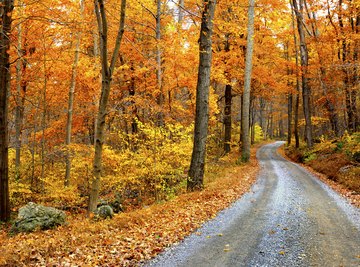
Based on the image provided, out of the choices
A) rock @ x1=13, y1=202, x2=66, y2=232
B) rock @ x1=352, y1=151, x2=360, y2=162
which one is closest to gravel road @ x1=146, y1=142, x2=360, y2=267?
rock @ x1=13, y1=202, x2=66, y2=232

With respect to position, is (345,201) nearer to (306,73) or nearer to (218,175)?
(218,175)

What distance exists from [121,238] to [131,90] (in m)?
13.5

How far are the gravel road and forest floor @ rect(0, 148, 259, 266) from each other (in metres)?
0.37

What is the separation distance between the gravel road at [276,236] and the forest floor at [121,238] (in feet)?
1.20

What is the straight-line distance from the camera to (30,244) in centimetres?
624

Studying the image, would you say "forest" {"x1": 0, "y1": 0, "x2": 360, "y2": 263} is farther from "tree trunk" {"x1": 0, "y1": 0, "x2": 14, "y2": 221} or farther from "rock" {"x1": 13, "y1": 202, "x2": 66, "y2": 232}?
"rock" {"x1": 13, "y1": 202, "x2": 66, "y2": 232}

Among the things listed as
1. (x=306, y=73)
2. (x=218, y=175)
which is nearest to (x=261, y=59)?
(x=306, y=73)

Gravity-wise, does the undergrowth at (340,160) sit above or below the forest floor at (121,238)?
above

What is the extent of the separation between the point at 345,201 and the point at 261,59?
52.6ft

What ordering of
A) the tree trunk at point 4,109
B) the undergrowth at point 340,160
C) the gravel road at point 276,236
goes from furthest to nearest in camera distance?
the undergrowth at point 340,160 < the tree trunk at point 4,109 < the gravel road at point 276,236

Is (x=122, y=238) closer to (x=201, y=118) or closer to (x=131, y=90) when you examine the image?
(x=201, y=118)

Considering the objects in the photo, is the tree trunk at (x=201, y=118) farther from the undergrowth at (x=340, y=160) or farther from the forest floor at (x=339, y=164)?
the undergrowth at (x=340, y=160)

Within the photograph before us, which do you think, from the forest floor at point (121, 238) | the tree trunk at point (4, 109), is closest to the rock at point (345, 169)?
the forest floor at point (121, 238)

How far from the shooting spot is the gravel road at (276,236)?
5314 millimetres
